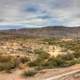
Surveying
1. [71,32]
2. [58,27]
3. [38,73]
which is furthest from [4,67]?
[58,27]

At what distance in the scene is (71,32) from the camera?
583ft

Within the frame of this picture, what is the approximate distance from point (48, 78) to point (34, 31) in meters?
164

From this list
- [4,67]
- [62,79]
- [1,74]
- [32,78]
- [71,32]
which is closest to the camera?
[62,79]

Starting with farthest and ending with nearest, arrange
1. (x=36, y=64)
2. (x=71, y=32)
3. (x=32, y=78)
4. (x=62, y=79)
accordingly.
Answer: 1. (x=71, y=32)
2. (x=36, y=64)
3. (x=32, y=78)
4. (x=62, y=79)

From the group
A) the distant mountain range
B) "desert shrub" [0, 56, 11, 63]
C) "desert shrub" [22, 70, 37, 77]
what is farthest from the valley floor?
the distant mountain range

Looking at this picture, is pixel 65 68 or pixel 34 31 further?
pixel 34 31

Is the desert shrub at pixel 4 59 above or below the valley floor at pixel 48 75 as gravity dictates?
above

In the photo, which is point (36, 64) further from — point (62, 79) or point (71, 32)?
point (71, 32)

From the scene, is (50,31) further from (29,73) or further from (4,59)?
(29,73)

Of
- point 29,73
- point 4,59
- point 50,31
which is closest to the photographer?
point 29,73

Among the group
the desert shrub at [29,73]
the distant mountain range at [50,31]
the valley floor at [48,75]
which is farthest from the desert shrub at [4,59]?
the distant mountain range at [50,31]

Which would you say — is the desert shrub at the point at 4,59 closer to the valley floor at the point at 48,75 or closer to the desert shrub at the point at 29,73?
the valley floor at the point at 48,75

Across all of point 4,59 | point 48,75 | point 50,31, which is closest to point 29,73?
point 48,75

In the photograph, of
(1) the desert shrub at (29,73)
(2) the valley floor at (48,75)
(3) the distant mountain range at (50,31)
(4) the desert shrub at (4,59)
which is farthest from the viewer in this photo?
(3) the distant mountain range at (50,31)
